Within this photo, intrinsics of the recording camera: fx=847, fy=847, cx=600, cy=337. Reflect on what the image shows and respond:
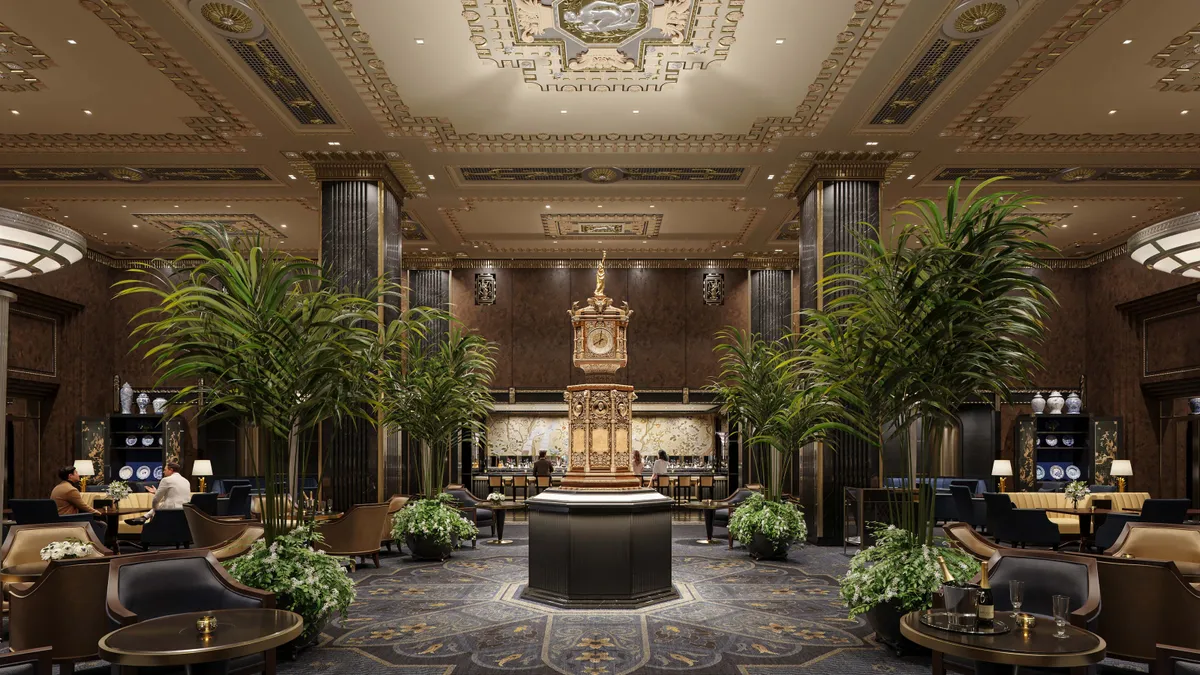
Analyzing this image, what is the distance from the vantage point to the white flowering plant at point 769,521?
10.2 meters

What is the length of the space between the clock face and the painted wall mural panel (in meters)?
10.7

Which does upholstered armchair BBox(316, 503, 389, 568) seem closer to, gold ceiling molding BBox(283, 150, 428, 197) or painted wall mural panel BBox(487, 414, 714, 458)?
gold ceiling molding BBox(283, 150, 428, 197)

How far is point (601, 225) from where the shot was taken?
15883mm

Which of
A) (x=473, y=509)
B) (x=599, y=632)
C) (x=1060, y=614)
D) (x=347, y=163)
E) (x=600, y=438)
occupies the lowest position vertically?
(x=599, y=632)

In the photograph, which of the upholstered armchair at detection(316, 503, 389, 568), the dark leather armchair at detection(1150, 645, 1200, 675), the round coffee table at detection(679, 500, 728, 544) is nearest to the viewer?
the dark leather armchair at detection(1150, 645, 1200, 675)

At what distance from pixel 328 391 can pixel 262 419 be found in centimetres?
46

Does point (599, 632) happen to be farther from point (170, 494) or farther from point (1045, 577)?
point (170, 494)

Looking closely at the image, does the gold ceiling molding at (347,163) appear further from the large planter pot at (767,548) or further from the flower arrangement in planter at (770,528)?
the large planter pot at (767,548)

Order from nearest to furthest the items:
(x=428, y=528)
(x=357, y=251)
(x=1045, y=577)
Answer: (x=1045, y=577) → (x=428, y=528) → (x=357, y=251)

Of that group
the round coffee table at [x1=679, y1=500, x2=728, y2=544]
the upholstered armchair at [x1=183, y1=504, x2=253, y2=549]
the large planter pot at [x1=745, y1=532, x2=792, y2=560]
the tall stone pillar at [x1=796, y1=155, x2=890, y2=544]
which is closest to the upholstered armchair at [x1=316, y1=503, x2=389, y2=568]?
the upholstered armchair at [x1=183, y1=504, x2=253, y2=549]

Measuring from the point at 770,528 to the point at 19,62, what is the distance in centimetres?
947

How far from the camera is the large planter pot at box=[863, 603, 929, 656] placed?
224 inches

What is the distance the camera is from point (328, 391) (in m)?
5.76

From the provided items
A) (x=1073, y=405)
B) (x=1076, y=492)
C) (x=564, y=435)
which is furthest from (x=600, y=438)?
(x=1073, y=405)
